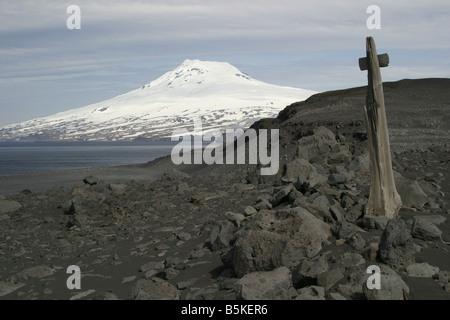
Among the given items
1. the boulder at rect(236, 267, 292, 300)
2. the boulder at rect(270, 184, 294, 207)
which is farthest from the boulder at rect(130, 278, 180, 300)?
the boulder at rect(270, 184, 294, 207)

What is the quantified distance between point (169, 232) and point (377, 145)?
6222 millimetres

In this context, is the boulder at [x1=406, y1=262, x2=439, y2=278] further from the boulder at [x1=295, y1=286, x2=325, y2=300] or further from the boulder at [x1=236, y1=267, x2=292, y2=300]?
the boulder at [x1=236, y1=267, x2=292, y2=300]

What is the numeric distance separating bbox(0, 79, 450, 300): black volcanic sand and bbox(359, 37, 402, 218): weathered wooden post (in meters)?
0.55

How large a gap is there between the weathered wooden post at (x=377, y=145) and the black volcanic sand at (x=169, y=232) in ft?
1.81

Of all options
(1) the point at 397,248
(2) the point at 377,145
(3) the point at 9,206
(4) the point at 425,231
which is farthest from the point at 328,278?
(3) the point at 9,206

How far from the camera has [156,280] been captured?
855 centimetres

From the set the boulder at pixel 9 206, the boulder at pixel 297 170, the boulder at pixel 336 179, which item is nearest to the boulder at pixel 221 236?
the boulder at pixel 336 179

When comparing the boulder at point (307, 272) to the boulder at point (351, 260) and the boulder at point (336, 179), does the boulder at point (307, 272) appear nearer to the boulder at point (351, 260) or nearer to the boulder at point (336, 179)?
the boulder at point (351, 260)

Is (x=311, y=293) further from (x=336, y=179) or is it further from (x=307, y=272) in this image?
→ (x=336, y=179)

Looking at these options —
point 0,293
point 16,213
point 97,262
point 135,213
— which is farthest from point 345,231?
point 16,213

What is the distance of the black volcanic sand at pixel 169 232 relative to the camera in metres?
9.02

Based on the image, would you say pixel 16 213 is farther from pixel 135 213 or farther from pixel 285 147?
pixel 285 147
